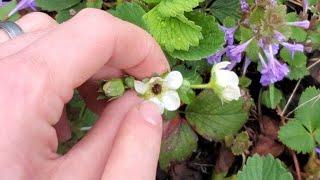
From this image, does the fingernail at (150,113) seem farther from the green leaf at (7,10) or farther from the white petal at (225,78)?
the green leaf at (7,10)

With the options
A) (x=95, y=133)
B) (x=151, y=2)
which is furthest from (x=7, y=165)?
(x=151, y=2)

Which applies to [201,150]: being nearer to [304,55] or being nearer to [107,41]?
[304,55]

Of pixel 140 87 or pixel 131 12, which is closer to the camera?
pixel 140 87

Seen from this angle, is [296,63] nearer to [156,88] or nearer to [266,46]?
[266,46]

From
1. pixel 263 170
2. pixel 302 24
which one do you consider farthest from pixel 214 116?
pixel 302 24

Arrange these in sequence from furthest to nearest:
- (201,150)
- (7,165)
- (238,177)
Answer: (201,150), (238,177), (7,165)

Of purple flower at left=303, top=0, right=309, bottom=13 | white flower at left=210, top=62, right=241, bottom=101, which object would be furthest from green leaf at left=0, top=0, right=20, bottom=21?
purple flower at left=303, top=0, right=309, bottom=13
